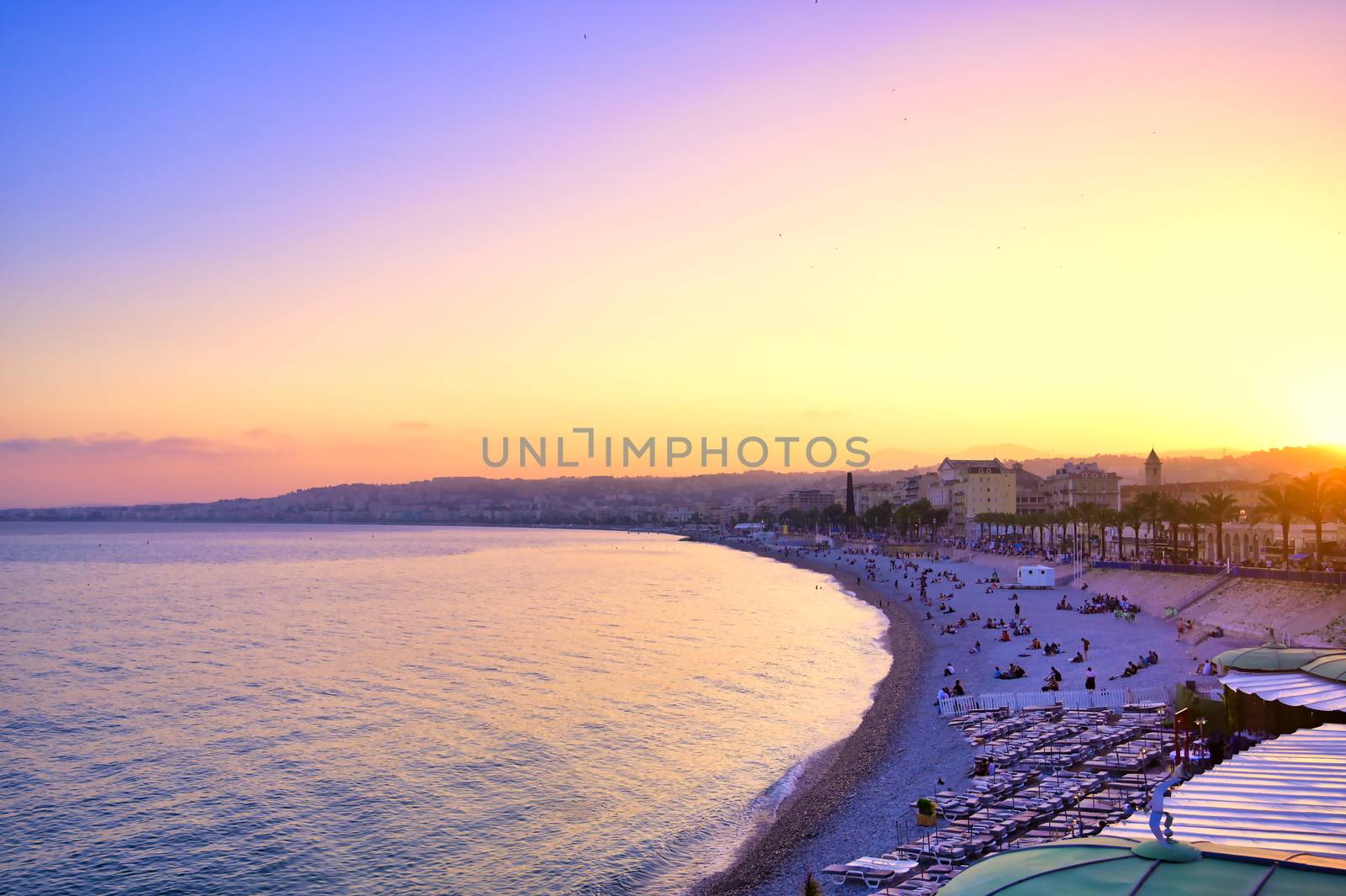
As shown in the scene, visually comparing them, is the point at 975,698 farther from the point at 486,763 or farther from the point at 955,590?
the point at 955,590

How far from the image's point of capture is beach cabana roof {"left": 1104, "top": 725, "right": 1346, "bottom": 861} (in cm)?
793

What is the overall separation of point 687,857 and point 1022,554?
6525 centimetres

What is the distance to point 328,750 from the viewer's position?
1035 inches

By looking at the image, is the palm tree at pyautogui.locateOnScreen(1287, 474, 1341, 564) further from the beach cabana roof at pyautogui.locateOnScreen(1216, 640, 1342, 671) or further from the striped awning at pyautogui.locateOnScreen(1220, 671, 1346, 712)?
the striped awning at pyautogui.locateOnScreen(1220, 671, 1346, 712)

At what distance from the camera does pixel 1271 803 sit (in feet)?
31.0

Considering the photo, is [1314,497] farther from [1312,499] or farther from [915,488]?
[915,488]

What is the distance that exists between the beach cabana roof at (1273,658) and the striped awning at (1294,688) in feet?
0.74

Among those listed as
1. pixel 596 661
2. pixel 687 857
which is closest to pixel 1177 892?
pixel 687 857

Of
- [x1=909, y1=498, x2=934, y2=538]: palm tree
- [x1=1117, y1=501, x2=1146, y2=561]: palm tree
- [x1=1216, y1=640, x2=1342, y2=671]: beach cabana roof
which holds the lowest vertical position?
[x1=909, y1=498, x2=934, y2=538]: palm tree

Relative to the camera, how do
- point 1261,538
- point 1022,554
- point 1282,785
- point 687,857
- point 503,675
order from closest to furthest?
point 1282,785 < point 687,857 < point 503,675 < point 1261,538 < point 1022,554

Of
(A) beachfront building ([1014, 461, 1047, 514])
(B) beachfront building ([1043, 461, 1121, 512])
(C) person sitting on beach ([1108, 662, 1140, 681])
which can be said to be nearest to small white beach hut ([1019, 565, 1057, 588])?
(C) person sitting on beach ([1108, 662, 1140, 681])

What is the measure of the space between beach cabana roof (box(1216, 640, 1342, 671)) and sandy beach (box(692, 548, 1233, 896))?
5.77 metres

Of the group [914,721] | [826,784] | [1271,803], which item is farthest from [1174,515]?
[1271,803]

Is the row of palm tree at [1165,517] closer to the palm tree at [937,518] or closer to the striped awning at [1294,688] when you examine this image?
the palm tree at [937,518]
